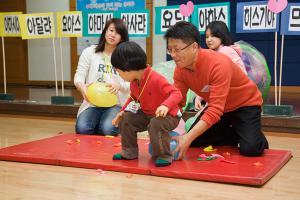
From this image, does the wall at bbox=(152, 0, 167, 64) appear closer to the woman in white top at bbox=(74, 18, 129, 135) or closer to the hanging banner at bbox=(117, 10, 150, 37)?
the hanging banner at bbox=(117, 10, 150, 37)

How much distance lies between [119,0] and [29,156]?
15.7 feet

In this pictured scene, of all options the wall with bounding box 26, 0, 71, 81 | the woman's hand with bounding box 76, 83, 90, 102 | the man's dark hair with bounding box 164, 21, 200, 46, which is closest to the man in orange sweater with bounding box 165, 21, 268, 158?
the man's dark hair with bounding box 164, 21, 200, 46

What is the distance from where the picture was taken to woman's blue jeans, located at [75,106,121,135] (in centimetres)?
325

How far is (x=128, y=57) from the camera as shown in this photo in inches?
85.6

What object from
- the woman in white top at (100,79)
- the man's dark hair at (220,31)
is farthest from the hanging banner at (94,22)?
the man's dark hair at (220,31)

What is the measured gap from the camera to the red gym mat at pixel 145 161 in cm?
207

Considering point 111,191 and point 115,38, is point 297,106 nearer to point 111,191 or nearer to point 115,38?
point 115,38

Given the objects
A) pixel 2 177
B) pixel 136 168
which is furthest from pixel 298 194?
pixel 2 177

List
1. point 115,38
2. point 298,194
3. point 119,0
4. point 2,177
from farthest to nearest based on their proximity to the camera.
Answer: point 119,0
point 115,38
point 2,177
point 298,194

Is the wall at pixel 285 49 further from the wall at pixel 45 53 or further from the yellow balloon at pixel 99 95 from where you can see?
the yellow balloon at pixel 99 95

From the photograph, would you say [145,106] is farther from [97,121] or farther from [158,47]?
[158,47]

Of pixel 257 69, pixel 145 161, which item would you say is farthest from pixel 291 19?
pixel 145 161

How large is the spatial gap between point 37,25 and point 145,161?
9.05ft

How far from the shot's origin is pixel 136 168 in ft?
7.28
